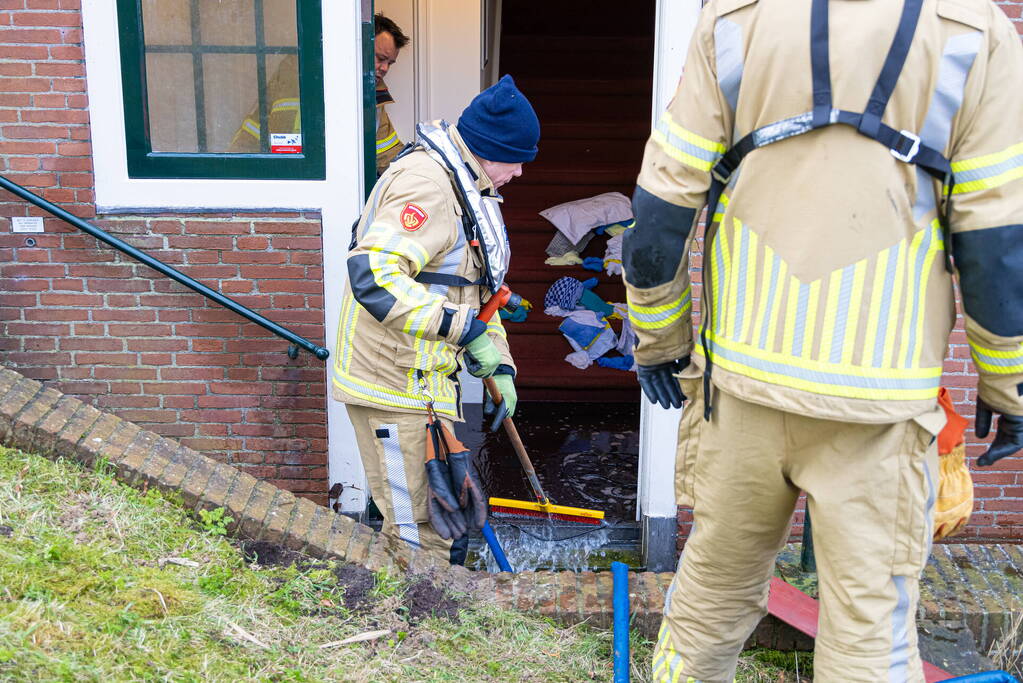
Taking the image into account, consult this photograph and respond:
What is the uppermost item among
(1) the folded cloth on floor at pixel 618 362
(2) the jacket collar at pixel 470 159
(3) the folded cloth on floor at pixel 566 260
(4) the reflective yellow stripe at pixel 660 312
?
(2) the jacket collar at pixel 470 159

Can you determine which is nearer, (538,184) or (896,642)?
(896,642)

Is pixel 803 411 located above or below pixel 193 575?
above

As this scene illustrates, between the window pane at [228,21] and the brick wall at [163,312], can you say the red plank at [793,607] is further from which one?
the window pane at [228,21]

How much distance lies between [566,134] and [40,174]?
365cm

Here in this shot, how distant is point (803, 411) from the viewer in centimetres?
218

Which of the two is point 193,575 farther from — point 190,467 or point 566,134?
point 566,134

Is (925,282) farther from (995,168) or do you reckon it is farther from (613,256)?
(613,256)

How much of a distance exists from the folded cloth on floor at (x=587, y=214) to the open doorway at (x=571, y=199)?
0.40 feet

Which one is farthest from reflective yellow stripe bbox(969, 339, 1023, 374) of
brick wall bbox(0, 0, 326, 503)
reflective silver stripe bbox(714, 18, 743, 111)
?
brick wall bbox(0, 0, 326, 503)

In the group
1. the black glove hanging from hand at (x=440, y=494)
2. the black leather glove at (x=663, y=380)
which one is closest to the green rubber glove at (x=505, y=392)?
the black glove hanging from hand at (x=440, y=494)

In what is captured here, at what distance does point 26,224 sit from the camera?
13.7 ft

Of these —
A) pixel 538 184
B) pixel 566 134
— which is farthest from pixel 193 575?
pixel 566 134

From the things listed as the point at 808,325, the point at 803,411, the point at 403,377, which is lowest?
the point at 403,377

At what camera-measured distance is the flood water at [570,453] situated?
504 cm
